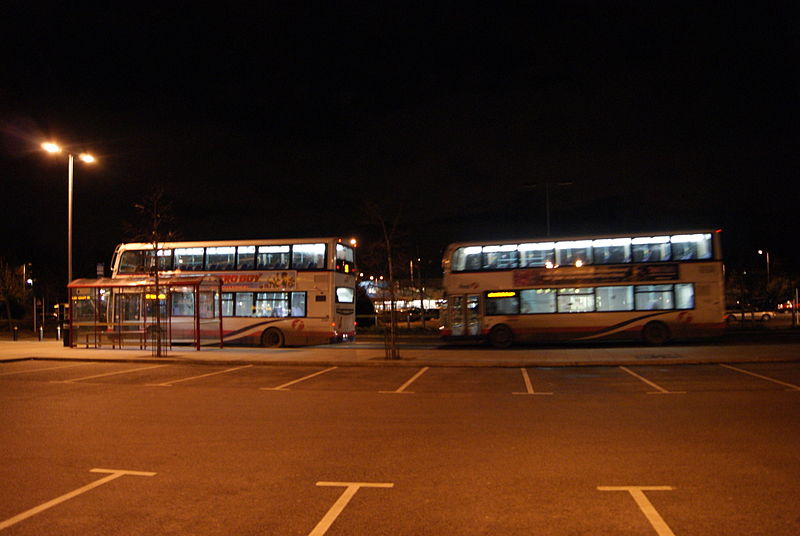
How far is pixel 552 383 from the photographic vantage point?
1458 cm

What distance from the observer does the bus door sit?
24906mm

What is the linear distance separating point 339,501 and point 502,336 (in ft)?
64.2

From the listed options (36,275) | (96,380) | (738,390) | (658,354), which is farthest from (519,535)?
(36,275)

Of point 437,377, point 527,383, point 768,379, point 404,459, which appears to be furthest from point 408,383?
point 768,379

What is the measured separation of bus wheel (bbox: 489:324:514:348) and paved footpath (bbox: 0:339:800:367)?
59 centimetres

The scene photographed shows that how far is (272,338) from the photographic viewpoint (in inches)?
996

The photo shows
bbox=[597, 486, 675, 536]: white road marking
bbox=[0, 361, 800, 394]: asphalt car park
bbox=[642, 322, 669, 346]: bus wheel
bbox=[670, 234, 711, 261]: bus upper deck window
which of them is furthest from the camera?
bbox=[642, 322, 669, 346]: bus wheel

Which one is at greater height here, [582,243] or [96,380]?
[582,243]

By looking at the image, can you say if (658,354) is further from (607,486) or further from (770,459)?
(607,486)

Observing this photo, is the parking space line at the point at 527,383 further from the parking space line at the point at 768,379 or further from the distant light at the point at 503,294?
the distant light at the point at 503,294

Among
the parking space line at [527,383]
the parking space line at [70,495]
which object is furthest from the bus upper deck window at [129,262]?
the parking space line at [70,495]

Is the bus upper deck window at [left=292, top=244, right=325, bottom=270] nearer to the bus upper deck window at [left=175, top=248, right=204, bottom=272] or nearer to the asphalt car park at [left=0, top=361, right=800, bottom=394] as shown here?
the bus upper deck window at [left=175, top=248, right=204, bottom=272]

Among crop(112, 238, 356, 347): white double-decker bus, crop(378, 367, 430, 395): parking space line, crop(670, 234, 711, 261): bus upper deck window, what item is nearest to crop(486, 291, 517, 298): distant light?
crop(112, 238, 356, 347): white double-decker bus

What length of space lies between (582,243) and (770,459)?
17.2m
